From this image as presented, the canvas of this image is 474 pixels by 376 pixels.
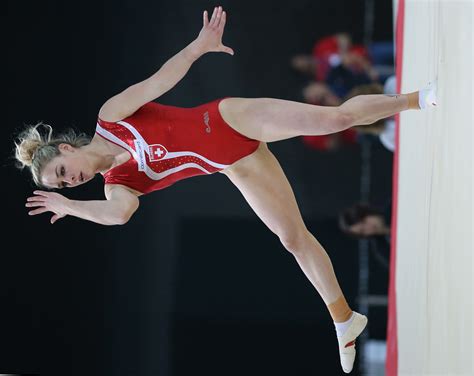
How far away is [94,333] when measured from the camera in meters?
4.54

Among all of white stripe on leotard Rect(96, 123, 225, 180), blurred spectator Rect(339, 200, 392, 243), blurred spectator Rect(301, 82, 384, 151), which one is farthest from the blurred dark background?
white stripe on leotard Rect(96, 123, 225, 180)

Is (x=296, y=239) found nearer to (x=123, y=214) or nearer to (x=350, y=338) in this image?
(x=350, y=338)

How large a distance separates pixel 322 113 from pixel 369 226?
1.74 m

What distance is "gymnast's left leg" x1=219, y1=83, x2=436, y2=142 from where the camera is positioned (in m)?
2.38

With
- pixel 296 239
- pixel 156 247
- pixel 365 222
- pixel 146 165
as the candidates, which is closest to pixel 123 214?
pixel 146 165

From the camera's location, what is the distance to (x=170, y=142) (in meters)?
2.56

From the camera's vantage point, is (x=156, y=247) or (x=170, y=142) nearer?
(x=170, y=142)

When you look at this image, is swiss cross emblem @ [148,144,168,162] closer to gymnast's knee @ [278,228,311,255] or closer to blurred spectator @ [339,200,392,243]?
gymnast's knee @ [278,228,311,255]

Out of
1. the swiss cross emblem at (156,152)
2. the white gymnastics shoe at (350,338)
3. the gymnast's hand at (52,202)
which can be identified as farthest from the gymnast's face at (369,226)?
the gymnast's hand at (52,202)

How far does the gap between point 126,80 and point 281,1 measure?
102cm

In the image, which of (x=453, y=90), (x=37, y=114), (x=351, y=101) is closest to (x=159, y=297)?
(x=37, y=114)

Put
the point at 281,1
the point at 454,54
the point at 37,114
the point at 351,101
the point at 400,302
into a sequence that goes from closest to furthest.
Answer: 1. the point at 454,54
2. the point at 351,101
3. the point at 400,302
4. the point at 37,114
5. the point at 281,1

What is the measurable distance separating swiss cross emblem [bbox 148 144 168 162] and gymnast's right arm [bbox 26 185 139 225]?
0.51ft

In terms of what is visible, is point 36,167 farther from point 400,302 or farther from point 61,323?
point 61,323
